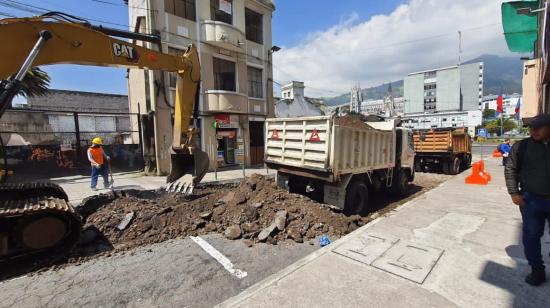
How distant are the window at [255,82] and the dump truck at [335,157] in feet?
31.0

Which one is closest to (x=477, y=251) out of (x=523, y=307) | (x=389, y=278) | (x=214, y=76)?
(x=523, y=307)

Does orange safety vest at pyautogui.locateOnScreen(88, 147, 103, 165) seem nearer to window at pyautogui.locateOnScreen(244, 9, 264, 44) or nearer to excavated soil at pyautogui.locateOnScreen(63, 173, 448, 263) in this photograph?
excavated soil at pyautogui.locateOnScreen(63, 173, 448, 263)

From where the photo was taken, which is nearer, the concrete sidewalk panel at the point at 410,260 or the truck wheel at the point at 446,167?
the concrete sidewalk panel at the point at 410,260

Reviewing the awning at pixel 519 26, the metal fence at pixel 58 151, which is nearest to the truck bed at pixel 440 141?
the awning at pixel 519 26

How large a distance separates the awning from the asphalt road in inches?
267

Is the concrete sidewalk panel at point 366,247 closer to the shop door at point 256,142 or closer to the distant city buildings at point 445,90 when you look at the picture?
the shop door at point 256,142

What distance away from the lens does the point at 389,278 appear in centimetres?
337

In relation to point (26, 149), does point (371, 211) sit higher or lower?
lower

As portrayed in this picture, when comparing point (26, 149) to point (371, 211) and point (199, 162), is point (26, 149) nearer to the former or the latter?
point (199, 162)

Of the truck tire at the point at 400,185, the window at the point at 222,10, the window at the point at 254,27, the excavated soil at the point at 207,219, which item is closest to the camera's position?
the excavated soil at the point at 207,219

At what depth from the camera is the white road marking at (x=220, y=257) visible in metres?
3.82

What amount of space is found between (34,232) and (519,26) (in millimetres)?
10740

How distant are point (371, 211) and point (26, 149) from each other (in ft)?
45.1

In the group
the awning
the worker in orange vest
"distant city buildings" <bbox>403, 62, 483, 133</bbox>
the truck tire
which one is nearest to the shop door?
the worker in orange vest
